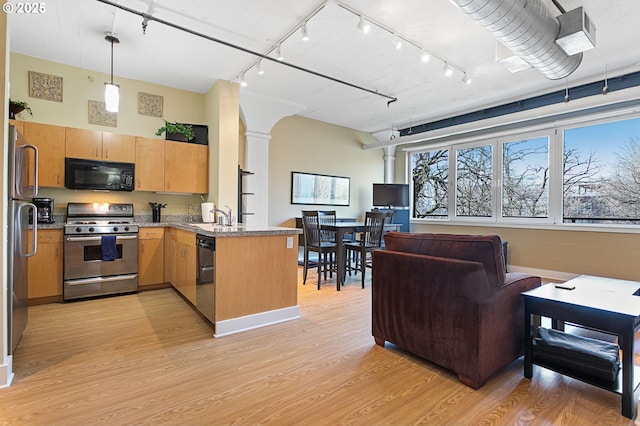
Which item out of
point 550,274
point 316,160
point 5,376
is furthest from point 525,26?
point 316,160

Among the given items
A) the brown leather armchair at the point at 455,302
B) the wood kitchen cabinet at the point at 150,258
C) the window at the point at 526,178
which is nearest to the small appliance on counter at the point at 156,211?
the wood kitchen cabinet at the point at 150,258

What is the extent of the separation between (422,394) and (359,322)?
127 cm

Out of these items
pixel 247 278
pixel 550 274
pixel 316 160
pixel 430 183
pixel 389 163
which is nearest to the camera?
pixel 247 278

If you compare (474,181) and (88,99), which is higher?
(88,99)

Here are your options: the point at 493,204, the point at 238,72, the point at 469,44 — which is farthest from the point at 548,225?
the point at 238,72

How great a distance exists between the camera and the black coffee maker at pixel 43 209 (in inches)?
148

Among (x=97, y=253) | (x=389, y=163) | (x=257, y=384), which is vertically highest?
(x=389, y=163)

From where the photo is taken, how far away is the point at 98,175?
4078mm

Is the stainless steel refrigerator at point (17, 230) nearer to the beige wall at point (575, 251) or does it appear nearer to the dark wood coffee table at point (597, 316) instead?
the dark wood coffee table at point (597, 316)

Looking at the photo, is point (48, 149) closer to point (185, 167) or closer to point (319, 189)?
point (185, 167)

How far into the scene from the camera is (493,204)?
20.3 feet

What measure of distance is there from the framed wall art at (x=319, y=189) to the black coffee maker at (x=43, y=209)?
377 cm

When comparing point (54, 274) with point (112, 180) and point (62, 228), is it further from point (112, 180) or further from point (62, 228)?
point (112, 180)

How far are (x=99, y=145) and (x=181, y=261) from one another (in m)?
1.91
